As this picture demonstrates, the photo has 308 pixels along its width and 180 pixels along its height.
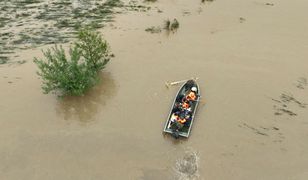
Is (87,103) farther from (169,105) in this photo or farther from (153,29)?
(153,29)

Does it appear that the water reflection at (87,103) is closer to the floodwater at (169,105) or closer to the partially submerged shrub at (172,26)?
the floodwater at (169,105)

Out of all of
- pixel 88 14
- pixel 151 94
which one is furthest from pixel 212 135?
pixel 88 14

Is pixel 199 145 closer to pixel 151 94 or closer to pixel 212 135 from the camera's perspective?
pixel 212 135

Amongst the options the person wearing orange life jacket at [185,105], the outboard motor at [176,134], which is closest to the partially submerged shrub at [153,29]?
the person wearing orange life jacket at [185,105]

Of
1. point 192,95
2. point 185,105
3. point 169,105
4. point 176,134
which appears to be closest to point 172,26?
point 192,95

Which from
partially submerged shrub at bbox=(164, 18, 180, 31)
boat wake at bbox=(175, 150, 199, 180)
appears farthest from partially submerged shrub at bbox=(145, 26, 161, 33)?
boat wake at bbox=(175, 150, 199, 180)
